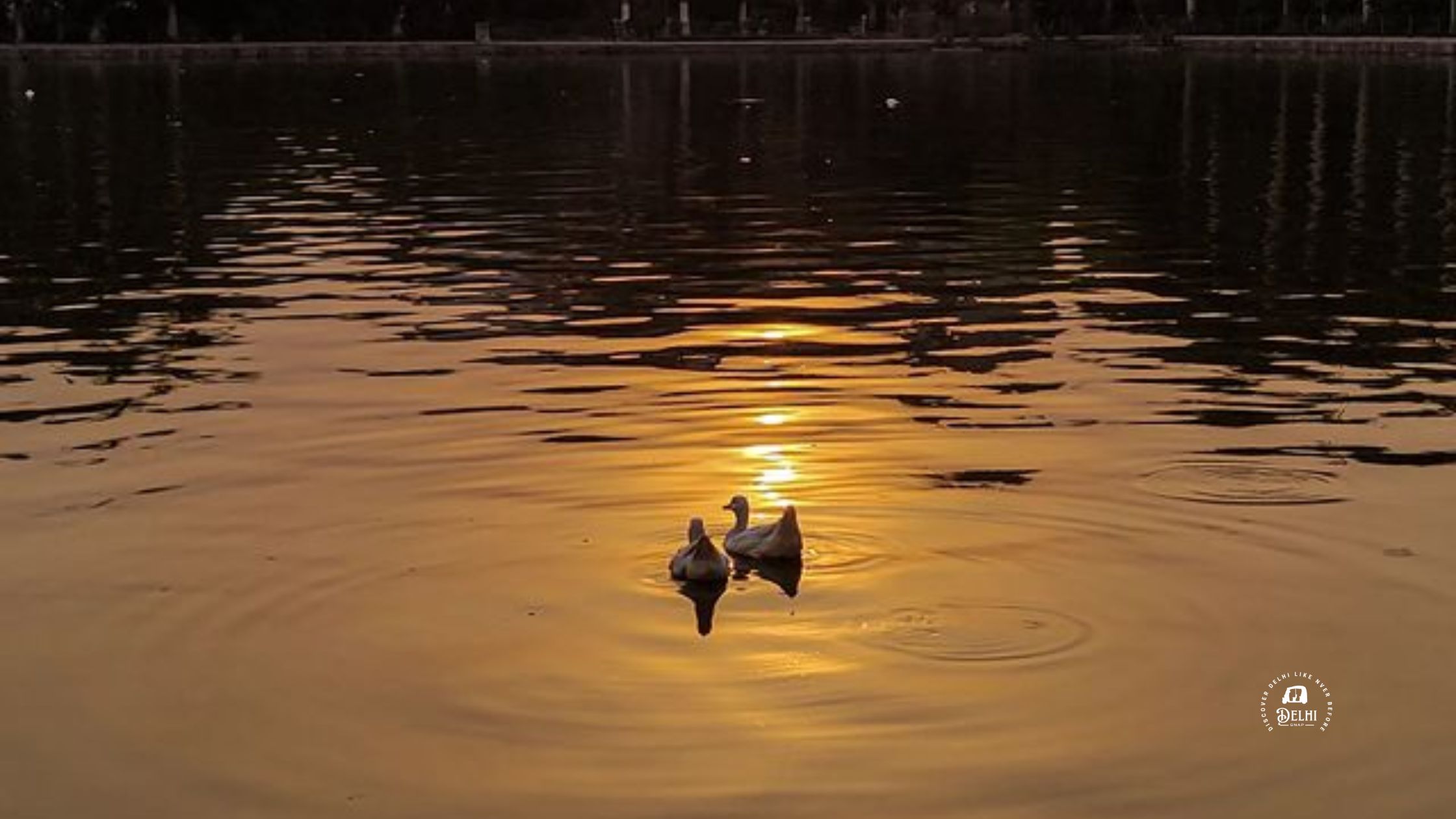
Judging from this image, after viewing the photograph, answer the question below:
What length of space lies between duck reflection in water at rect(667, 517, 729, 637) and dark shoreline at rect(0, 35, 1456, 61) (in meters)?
115

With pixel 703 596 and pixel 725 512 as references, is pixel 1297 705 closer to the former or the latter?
pixel 703 596

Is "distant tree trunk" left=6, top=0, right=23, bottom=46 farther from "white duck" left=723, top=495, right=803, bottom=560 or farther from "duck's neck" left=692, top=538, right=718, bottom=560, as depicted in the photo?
"duck's neck" left=692, top=538, right=718, bottom=560

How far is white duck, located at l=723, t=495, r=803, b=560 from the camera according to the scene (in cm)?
1670

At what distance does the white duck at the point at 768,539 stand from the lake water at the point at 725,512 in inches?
6.6

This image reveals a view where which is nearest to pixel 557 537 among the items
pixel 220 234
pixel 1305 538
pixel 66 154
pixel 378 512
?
pixel 378 512

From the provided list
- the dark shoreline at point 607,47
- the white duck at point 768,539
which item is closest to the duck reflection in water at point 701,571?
the white duck at point 768,539

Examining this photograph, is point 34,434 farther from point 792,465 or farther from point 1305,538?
point 1305,538

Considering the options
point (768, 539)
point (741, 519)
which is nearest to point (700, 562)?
point (768, 539)

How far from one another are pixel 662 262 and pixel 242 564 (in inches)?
765

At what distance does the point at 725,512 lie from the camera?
1877 cm

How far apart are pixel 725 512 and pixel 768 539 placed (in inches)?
77.3

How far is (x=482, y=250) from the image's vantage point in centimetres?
3853

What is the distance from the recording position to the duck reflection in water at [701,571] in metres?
16.3

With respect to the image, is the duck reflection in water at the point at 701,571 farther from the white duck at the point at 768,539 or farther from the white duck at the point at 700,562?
the white duck at the point at 768,539
